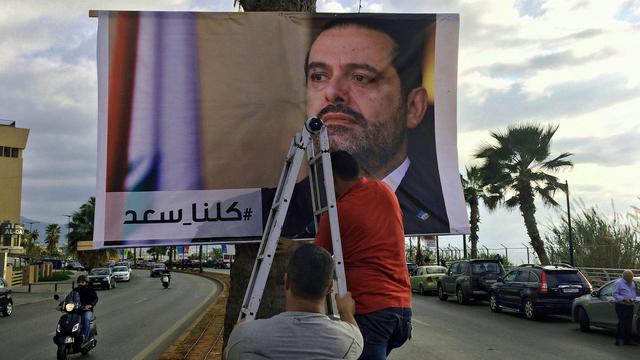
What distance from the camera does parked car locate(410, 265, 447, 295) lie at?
1019 inches

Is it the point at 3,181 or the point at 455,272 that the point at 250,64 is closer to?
the point at 455,272

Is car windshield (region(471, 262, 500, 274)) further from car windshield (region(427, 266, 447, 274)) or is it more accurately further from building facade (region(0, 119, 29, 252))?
building facade (region(0, 119, 29, 252))

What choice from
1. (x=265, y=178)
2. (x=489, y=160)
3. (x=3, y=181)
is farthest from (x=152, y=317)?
(x=3, y=181)

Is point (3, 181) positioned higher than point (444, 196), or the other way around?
point (3, 181)

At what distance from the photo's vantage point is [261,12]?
468 cm

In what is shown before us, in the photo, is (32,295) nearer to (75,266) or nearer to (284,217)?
(284,217)

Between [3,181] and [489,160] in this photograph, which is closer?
[489,160]

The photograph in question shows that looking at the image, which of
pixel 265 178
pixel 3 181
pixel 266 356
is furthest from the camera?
pixel 3 181

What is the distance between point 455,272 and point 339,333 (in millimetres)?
20790

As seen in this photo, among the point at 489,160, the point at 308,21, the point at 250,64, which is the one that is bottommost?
the point at 250,64

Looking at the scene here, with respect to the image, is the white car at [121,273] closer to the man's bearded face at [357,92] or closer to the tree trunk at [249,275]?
the tree trunk at [249,275]

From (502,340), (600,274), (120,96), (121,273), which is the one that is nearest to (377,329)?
(120,96)

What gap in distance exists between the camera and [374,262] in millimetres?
3193

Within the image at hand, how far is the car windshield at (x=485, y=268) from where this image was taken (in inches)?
822
